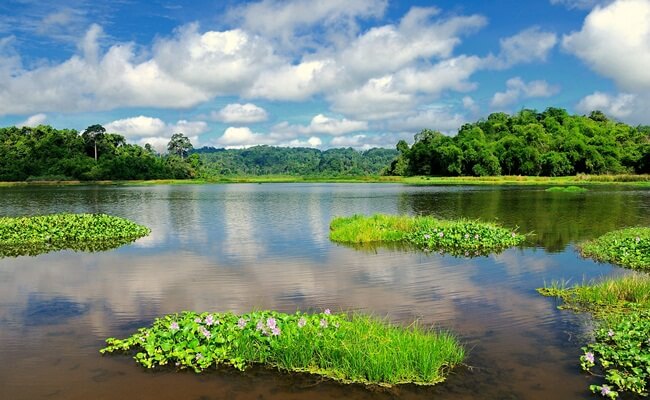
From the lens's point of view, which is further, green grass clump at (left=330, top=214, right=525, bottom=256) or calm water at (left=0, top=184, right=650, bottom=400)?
green grass clump at (left=330, top=214, right=525, bottom=256)

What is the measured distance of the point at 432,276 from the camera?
19.0 m

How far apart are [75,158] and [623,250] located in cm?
14502

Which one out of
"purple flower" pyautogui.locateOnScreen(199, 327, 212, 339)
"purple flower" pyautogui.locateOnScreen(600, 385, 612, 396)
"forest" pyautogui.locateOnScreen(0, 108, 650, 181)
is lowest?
"purple flower" pyautogui.locateOnScreen(600, 385, 612, 396)

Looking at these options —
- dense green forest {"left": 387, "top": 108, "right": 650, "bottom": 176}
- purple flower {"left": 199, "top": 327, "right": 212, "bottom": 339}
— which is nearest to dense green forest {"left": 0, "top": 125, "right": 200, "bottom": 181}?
dense green forest {"left": 387, "top": 108, "right": 650, "bottom": 176}

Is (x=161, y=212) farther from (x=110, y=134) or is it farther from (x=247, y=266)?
(x=110, y=134)

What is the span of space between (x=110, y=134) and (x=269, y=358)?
16160 centimetres

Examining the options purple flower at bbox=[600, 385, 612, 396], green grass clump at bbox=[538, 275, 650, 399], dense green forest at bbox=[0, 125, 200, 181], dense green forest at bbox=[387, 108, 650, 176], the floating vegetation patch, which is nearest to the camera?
purple flower at bbox=[600, 385, 612, 396]

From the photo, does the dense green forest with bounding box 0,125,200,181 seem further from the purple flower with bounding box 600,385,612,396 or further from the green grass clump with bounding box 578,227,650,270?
the purple flower with bounding box 600,385,612,396

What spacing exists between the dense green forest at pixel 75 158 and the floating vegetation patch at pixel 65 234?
111m

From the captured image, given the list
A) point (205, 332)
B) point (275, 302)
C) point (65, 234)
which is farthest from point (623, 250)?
point (65, 234)

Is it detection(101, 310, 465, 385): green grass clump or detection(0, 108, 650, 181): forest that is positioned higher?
detection(0, 108, 650, 181): forest

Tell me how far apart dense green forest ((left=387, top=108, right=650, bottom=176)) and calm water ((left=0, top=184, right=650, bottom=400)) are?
107197mm

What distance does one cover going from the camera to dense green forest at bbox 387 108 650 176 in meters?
126

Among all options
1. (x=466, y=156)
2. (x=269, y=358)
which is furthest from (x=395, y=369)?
(x=466, y=156)
